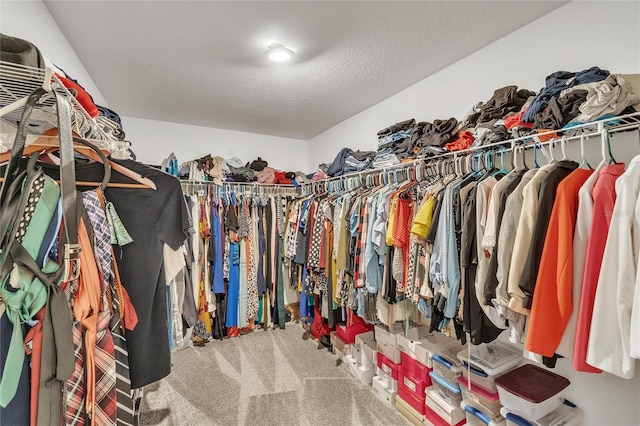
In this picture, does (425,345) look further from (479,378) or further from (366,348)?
(366,348)

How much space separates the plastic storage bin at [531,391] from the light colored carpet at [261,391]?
2.45ft

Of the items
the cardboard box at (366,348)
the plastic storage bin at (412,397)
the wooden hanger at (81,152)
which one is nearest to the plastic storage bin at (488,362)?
the plastic storage bin at (412,397)

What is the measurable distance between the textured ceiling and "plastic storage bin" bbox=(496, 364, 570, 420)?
2051 mm

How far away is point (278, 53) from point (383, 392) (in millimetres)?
2568

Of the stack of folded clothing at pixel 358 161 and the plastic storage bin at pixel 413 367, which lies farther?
A: the stack of folded clothing at pixel 358 161

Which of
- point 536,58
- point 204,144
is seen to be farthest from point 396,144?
point 204,144

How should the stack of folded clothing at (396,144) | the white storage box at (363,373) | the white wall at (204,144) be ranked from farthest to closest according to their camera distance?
1. the white wall at (204,144)
2. the white storage box at (363,373)
3. the stack of folded clothing at (396,144)

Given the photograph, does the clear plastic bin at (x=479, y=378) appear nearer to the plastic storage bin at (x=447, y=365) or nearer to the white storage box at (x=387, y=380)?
the plastic storage bin at (x=447, y=365)

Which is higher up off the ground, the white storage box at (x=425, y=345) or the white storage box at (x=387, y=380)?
the white storage box at (x=425, y=345)

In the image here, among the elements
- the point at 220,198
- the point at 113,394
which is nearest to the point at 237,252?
the point at 220,198

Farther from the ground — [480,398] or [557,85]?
[557,85]

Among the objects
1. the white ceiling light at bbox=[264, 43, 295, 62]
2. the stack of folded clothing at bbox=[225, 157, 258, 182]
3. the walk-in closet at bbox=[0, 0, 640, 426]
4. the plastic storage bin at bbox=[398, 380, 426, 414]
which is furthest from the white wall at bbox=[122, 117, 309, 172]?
the plastic storage bin at bbox=[398, 380, 426, 414]

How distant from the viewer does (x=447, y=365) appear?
5.65 ft

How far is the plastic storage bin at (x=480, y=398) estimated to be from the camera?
1.54m
